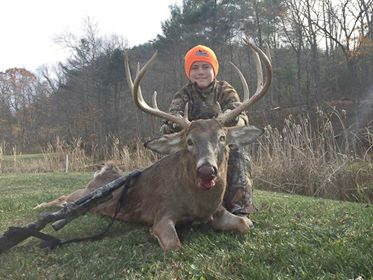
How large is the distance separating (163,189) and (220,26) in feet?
93.5

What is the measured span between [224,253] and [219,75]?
1113 inches

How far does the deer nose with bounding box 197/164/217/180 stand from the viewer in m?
3.45

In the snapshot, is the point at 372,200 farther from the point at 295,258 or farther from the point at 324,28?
the point at 324,28

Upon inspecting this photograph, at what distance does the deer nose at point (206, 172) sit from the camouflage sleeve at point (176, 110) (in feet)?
4.11

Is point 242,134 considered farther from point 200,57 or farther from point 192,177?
point 200,57

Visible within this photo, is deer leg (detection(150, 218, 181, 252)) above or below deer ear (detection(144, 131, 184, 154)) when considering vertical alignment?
below

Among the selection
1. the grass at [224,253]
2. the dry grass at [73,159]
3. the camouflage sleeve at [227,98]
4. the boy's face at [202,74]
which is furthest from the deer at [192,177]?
the dry grass at [73,159]

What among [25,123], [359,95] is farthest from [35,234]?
[25,123]

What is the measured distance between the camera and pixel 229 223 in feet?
12.9

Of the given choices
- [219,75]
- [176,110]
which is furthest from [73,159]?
[219,75]

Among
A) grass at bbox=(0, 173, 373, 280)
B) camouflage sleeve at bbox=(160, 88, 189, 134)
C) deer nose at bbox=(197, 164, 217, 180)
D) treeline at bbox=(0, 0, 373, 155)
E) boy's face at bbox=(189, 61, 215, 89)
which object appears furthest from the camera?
treeline at bbox=(0, 0, 373, 155)

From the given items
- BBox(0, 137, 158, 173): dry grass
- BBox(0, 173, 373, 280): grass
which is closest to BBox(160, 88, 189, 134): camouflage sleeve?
BBox(0, 173, 373, 280): grass

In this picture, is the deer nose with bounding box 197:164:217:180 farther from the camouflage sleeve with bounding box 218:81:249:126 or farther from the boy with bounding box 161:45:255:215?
the camouflage sleeve with bounding box 218:81:249:126

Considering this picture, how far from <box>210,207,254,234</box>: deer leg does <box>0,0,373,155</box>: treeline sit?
671 inches
